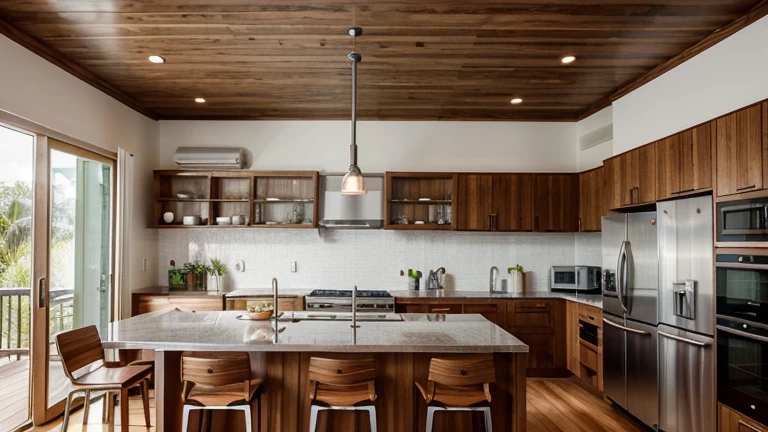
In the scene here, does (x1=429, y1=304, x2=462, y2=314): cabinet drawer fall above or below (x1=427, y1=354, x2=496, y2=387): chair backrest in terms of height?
below

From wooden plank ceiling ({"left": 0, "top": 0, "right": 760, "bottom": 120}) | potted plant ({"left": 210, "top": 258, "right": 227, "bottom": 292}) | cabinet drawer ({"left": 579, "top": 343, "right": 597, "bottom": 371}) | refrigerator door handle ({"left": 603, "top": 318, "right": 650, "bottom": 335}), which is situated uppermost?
wooden plank ceiling ({"left": 0, "top": 0, "right": 760, "bottom": 120})

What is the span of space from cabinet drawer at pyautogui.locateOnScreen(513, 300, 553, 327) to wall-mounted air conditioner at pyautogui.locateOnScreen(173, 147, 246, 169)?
3587 millimetres

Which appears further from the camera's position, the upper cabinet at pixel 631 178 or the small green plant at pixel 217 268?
the small green plant at pixel 217 268

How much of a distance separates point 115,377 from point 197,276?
2466 mm

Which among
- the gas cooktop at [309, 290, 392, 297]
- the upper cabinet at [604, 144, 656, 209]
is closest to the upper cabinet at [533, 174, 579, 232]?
the upper cabinet at [604, 144, 656, 209]

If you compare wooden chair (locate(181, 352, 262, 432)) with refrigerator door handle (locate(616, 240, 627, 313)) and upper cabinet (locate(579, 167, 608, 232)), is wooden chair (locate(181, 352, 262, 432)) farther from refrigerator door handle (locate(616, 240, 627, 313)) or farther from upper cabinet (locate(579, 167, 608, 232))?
upper cabinet (locate(579, 167, 608, 232))

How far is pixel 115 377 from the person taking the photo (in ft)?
10.3

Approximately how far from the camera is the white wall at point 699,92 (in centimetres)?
296

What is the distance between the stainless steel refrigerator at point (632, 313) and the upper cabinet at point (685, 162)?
11.0 inches

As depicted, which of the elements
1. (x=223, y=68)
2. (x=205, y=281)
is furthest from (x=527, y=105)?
(x=205, y=281)

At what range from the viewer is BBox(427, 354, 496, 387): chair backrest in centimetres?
253

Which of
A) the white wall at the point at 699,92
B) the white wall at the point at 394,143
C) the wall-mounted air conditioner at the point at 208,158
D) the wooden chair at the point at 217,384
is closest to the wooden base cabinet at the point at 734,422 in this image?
the white wall at the point at 699,92

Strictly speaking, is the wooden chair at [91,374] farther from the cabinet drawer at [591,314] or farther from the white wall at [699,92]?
the white wall at [699,92]

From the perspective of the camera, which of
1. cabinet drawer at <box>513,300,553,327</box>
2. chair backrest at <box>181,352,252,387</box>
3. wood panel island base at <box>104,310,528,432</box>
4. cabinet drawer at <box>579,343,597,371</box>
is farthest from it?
cabinet drawer at <box>513,300,553,327</box>
